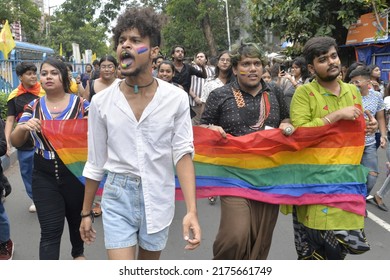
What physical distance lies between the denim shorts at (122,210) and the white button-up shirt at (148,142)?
0.04 m

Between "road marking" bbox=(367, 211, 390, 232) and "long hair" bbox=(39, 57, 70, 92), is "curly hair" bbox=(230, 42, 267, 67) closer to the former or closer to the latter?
"long hair" bbox=(39, 57, 70, 92)

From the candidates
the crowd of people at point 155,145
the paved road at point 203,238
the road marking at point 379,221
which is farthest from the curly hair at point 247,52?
the road marking at point 379,221

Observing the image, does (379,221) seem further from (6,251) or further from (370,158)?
(6,251)

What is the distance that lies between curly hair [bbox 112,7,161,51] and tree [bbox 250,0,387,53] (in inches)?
417

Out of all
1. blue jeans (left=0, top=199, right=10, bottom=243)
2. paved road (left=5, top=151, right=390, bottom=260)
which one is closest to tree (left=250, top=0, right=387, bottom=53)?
paved road (left=5, top=151, right=390, bottom=260)

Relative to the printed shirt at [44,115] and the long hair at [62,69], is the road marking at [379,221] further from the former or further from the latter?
the long hair at [62,69]

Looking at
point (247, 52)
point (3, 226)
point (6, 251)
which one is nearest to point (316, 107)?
point (247, 52)

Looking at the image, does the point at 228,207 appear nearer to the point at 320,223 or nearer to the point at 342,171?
the point at 320,223

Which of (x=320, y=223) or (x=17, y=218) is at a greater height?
(x=320, y=223)

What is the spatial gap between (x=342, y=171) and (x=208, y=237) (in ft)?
6.82

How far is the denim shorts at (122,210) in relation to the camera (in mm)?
2383

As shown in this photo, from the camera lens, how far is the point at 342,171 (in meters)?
3.07

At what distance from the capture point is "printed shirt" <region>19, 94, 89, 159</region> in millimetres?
3469

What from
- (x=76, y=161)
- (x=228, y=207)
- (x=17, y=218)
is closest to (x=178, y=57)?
A: (x=17, y=218)
